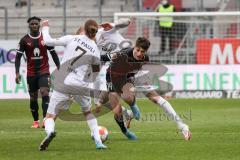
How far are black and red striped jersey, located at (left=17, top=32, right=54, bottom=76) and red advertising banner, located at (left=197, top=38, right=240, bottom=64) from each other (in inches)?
445

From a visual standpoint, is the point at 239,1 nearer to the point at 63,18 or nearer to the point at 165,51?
the point at 165,51

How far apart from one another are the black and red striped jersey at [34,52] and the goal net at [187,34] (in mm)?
10316

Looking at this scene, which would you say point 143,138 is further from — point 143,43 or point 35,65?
point 35,65

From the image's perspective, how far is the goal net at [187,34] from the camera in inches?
1154

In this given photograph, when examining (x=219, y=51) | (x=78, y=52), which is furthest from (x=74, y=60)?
(x=219, y=51)

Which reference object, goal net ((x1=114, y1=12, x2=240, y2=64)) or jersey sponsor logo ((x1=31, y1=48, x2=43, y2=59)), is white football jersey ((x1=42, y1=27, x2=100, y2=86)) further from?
goal net ((x1=114, y1=12, x2=240, y2=64))

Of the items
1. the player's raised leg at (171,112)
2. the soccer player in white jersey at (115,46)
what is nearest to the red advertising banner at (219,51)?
the soccer player in white jersey at (115,46)

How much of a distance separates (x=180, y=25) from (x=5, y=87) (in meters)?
7.55

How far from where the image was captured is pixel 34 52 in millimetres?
19047

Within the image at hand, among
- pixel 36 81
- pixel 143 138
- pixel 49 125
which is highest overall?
pixel 36 81

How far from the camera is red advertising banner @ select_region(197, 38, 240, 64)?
28.9m

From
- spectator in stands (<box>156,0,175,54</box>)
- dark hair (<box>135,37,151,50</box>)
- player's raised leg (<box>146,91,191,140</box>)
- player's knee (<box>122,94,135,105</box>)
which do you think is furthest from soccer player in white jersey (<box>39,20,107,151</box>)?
spectator in stands (<box>156,0,175,54</box>)

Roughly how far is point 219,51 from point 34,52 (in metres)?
11.7

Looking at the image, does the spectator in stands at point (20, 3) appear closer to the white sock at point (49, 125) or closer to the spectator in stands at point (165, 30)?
the spectator in stands at point (165, 30)
